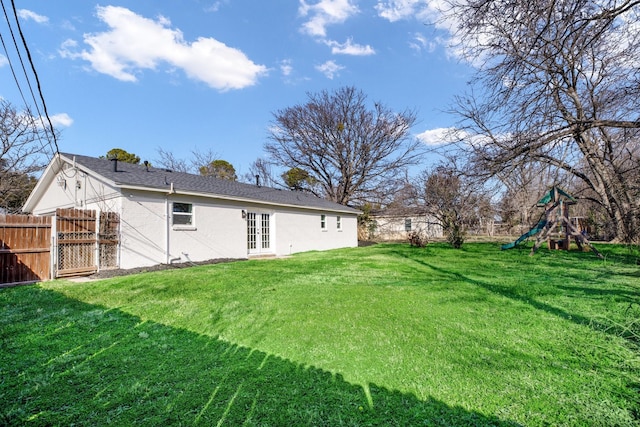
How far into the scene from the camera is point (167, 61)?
12.9 metres

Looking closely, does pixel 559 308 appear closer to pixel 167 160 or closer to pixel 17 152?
pixel 17 152

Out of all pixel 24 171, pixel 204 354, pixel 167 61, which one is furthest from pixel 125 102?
pixel 204 354

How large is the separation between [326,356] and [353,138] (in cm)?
2480

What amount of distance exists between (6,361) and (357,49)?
12.5 m

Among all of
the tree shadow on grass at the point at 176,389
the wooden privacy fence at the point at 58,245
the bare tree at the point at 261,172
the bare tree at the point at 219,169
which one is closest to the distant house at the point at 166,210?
the wooden privacy fence at the point at 58,245

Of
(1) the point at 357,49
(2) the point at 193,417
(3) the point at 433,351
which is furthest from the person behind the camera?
(1) the point at 357,49

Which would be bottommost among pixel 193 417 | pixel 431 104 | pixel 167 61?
pixel 193 417

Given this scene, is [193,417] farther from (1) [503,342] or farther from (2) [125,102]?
(2) [125,102]

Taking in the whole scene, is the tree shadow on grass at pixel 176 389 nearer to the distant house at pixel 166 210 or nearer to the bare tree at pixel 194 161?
the distant house at pixel 166 210

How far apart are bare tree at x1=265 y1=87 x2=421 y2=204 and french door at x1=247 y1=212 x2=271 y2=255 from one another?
1337 cm

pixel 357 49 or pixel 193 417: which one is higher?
pixel 357 49

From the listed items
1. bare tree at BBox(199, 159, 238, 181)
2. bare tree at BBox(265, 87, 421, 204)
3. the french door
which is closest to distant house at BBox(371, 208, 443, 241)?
bare tree at BBox(265, 87, 421, 204)

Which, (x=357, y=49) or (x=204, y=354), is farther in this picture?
(x=357, y=49)

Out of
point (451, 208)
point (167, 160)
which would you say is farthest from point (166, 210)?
point (167, 160)
